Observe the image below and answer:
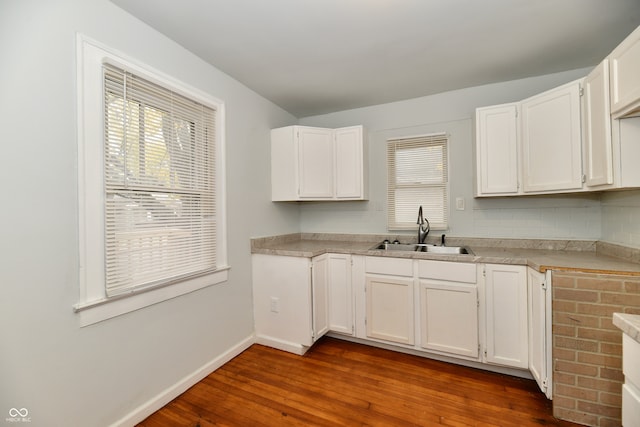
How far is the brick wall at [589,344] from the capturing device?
1.52 metres

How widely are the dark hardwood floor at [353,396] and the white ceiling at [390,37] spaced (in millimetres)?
2515

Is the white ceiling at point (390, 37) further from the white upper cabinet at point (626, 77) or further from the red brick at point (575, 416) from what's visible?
the red brick at point (575, 416)

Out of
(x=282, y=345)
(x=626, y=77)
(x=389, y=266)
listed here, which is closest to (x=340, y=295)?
(x=389, y=266)

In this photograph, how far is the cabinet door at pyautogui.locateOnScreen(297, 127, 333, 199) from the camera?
2.90m

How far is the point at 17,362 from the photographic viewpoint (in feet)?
3.93

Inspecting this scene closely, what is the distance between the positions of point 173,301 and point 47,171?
3.49 ft

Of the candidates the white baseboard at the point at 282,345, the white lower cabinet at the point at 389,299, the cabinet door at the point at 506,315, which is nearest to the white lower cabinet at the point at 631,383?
the cabinet door at the point at 506,315

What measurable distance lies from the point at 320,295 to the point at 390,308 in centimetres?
65

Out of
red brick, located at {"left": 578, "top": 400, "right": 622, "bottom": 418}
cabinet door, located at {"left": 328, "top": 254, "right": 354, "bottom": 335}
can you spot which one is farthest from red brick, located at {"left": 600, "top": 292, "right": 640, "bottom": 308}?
cabinet door, located at {"left": 328, "top": 254, "right": 354, "bottom": 335}

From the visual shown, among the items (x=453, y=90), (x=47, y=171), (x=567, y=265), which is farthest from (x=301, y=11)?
(x=567, y=265)

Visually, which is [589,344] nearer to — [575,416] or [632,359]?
[575,416]

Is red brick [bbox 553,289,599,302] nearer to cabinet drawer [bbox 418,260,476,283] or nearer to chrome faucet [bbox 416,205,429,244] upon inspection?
cabinet drawer [bbox 418,260,476,283]

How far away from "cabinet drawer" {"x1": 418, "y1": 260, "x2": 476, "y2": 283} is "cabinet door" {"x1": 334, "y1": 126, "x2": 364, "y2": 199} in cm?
102

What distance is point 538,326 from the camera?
1.80 m
